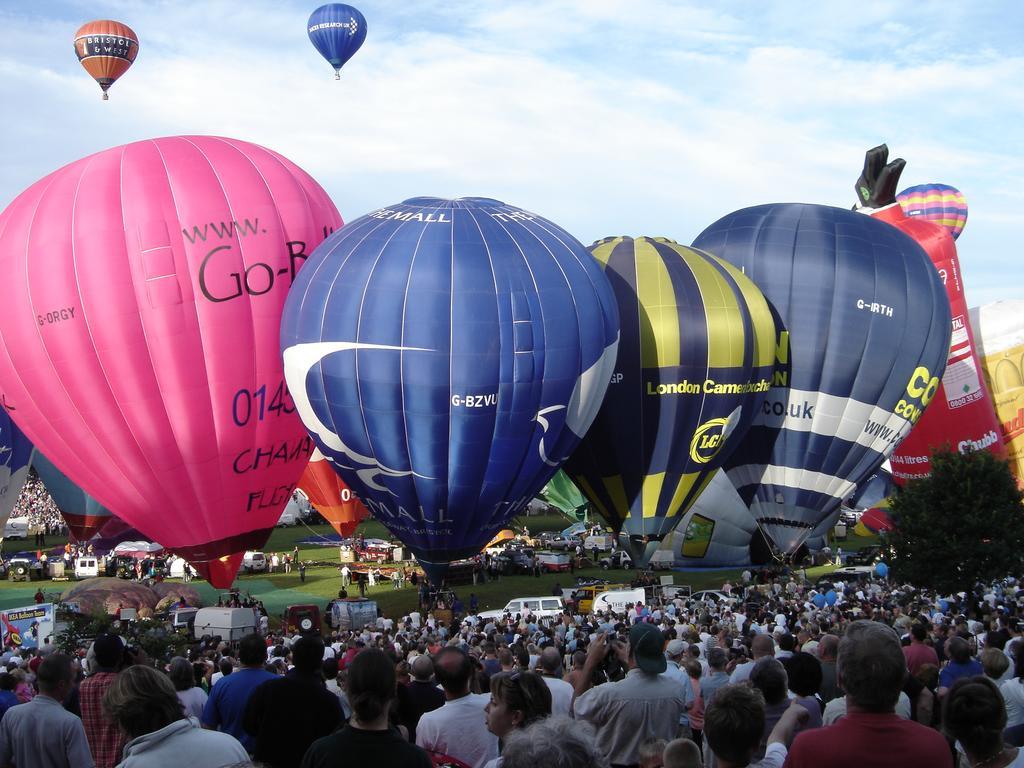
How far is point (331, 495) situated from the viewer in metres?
26.9

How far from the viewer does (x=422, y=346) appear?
17.8 metres

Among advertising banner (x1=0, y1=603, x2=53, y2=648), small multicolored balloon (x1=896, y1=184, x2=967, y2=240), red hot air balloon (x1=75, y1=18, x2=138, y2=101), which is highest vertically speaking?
red hot air balloon (x1=75, y1=18, x2=138, y2=101)

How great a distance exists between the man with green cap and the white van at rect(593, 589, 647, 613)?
14940 mm

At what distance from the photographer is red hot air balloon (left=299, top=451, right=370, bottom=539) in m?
26.6

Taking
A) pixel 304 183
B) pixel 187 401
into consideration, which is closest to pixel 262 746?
pixel 187 401

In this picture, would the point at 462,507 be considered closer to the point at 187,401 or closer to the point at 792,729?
the point at 187,401

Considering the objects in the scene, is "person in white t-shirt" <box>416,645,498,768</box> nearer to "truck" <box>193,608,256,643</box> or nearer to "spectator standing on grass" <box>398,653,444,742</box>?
"spectator standing on grass" <box>398,653,444,742</box>

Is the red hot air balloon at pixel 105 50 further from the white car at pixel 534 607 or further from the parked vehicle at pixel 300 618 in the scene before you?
the white car at pixel 534 607

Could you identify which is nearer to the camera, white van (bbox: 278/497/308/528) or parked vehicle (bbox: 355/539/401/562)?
parked vehicle (bbox: 355/539/401/562)

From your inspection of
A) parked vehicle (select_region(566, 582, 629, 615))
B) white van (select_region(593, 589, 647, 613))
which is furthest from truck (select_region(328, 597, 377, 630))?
white van (select_region(593, 589, 647, 613))

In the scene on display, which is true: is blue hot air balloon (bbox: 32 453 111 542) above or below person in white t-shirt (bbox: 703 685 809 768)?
below

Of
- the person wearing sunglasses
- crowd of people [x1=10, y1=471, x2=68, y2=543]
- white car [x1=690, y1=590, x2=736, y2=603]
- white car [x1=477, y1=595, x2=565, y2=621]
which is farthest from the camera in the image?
crowd of people [x1=10, y1=471, x2=68, y2=543]

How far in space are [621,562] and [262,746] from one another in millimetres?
26031

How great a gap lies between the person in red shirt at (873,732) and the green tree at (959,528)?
17.6 meters
